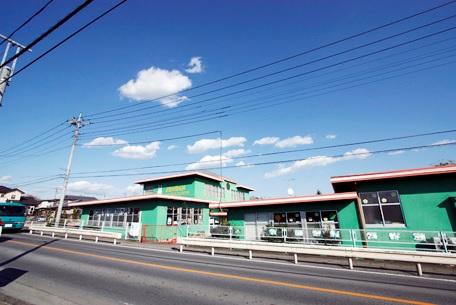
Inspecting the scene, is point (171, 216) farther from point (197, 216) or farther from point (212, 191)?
point (212, 191)

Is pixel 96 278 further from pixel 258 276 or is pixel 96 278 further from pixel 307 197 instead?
pixel 307 197

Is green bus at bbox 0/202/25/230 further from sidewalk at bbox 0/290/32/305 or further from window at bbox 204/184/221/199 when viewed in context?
sidewalk at bbox 0/290/32/305

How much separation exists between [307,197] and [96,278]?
12.5 metres

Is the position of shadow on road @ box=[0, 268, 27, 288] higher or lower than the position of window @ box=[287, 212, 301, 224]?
lower

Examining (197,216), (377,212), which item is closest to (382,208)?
(377,212)

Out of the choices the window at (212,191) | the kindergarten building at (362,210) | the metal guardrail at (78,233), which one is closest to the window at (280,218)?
the kindergarten building at (362,210)

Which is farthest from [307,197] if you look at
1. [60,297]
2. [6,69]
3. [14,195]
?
[14,195]

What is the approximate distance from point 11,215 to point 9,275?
2025 cm

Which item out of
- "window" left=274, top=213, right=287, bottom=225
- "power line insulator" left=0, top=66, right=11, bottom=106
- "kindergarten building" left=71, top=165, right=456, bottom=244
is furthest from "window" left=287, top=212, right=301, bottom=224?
"power line insulator" left=0, top=66, right=11, bottom=106

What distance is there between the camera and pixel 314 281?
7.45 meters

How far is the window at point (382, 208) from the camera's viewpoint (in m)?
13.6

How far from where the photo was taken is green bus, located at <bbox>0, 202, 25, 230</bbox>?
72.1 feet

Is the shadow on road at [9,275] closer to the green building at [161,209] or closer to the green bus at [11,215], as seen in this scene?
the green building at [161,209]

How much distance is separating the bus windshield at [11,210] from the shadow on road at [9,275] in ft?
61.2
